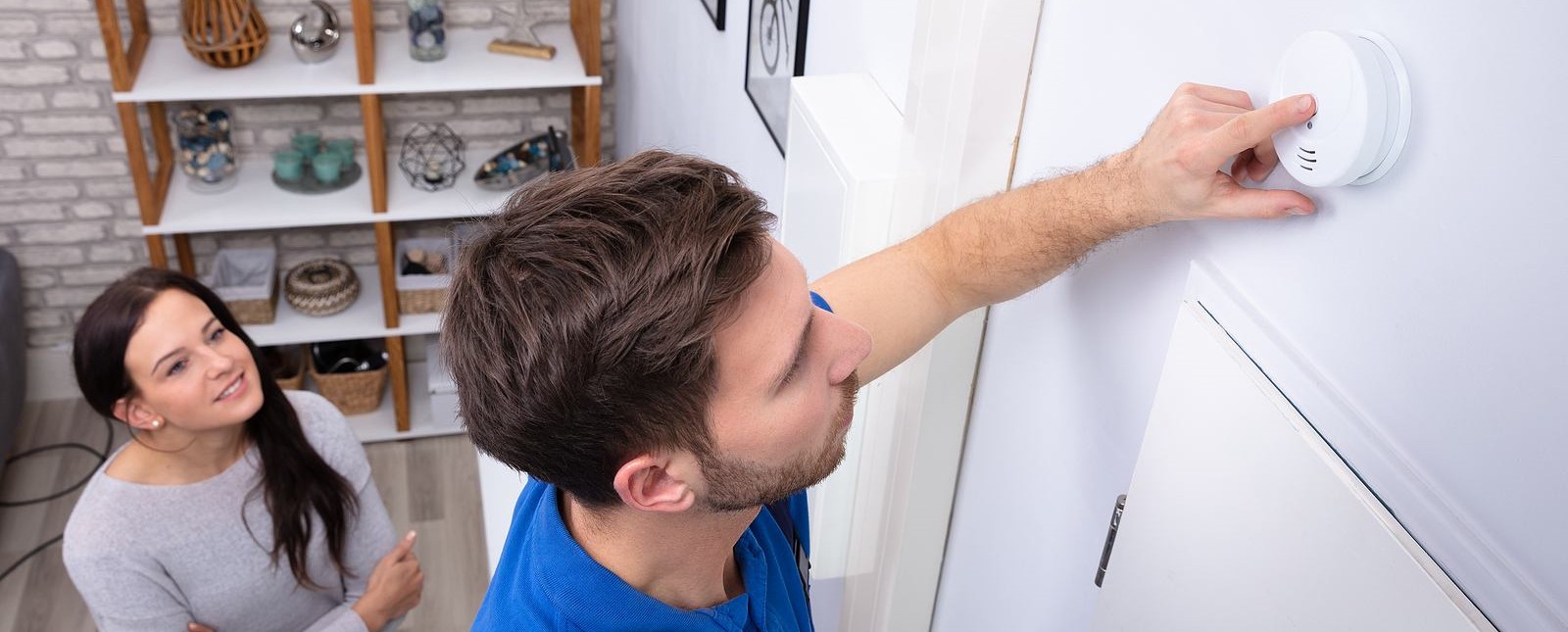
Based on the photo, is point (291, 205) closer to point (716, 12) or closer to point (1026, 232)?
point (716, 12)

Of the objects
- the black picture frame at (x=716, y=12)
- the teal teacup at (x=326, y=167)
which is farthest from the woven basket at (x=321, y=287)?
the black picture frame at (x=716, y=12)

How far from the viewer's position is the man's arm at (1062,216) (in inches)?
34.3

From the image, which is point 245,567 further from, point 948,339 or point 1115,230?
point 1115,230

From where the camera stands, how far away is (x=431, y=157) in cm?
362

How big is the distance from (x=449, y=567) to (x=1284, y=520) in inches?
115

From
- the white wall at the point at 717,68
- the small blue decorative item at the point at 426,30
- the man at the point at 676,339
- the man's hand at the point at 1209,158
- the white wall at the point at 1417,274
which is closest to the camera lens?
the white wall at the point at 1417,274

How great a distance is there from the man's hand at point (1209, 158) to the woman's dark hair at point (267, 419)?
170 centimetres

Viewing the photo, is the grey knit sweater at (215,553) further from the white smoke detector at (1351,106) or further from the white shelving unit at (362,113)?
the white smoke detector at (1351,106)

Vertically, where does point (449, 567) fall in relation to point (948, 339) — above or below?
below

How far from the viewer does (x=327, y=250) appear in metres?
3.85

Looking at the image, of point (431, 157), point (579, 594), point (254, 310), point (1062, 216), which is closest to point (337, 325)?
point (254, 310)

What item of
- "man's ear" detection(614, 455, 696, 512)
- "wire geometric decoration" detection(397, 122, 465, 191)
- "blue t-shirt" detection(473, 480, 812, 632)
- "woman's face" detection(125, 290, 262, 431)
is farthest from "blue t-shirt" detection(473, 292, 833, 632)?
"wire geometric decoration" detection(397, 122, 465, 191)

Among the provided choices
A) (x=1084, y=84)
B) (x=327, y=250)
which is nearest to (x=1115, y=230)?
(x=1084, y=84)

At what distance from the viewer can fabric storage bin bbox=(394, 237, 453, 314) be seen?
3584 mm
